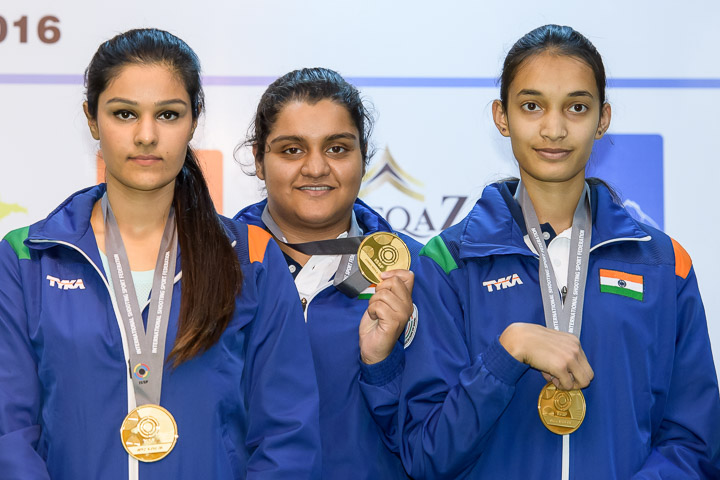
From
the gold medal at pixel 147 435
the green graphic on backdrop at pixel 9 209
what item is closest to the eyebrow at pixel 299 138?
the gold medal at pixel 147 435

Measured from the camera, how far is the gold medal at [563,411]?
1.90 m

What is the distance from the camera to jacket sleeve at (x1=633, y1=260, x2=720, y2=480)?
6.40 ft

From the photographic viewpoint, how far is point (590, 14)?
3.14 m

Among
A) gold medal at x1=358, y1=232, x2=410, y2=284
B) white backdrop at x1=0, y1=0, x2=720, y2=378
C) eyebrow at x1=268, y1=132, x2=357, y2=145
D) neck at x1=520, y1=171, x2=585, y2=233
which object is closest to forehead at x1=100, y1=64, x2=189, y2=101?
eyebrow at x1=268, y1=132, x2=357, y2=145

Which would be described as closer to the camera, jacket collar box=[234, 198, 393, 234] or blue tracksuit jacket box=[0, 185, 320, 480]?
blue tracksuit jacket box=[0, 185, 320, 480]

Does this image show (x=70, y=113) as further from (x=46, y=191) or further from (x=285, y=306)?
(x=285, y=306)

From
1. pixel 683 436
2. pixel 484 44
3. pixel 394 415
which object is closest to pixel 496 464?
pixel 394 415

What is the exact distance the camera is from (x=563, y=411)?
191 cm

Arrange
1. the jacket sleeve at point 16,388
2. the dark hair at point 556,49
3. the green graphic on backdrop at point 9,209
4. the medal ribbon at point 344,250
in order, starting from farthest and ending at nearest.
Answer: the green graphic on backdrop at point 9,209
the medal ribbon at point 344,250
the dark hair at point 556,49
the jacket sleeve at point 16,388

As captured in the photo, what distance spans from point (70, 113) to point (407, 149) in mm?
1241

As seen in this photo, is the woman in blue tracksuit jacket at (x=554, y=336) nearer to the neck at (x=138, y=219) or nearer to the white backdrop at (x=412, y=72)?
the neck at (x=138, y=219)

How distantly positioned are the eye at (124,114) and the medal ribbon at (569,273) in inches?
38.6

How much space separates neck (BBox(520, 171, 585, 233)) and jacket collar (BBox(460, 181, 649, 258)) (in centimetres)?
6

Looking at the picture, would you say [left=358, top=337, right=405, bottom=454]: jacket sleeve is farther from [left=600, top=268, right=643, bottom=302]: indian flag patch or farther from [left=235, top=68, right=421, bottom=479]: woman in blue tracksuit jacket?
[left=600, top=268, right=643, bottom=302]: indian flag patch
